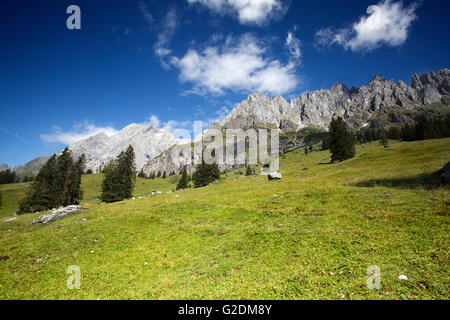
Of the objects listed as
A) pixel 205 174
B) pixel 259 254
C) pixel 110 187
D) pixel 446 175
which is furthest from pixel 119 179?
pixel 446 175

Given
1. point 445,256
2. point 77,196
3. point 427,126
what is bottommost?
point 77,196

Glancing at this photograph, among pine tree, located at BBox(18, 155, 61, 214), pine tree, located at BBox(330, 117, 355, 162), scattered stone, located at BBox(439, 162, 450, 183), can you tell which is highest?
pine tree, located at BBox(330, 117, 355, 162)

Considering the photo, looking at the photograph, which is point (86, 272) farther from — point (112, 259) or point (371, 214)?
point (371, 214)

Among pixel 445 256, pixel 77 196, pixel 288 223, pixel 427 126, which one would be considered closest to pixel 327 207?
pixel 288 223

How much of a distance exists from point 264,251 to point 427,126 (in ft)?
473

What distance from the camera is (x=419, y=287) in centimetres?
659

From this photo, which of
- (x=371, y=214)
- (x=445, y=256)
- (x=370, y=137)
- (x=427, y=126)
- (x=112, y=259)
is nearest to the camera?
(x=445, y=256)

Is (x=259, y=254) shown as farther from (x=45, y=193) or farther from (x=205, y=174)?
(x=45, y=193)

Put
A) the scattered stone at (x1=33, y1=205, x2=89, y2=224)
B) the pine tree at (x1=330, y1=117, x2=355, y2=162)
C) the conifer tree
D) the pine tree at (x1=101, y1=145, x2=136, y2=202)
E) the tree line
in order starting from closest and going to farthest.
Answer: the scattered stone at (x1=33, y1=205, x2=89, y2=224) < the pine tree at (x1=101, y1=145, x2=136, y2=202) < the tree line < the conifer tree < the pine tree at (x1=330, y1=117, x2=355, y2=162)

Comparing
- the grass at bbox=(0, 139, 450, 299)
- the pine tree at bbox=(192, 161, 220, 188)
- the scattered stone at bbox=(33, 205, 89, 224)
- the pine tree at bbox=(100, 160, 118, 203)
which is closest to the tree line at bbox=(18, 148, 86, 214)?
the pine tree at bbox=(100, 160, 118, 203)

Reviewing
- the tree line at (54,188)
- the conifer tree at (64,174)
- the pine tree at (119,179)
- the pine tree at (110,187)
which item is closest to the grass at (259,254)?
the pine tree at (110,187)

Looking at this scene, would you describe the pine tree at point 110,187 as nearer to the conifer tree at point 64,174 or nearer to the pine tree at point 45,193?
the conifer tree at point 64,174

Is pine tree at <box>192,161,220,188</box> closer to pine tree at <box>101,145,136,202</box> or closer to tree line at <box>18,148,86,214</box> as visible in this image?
pine tree at <box>101,145,136,202</box>

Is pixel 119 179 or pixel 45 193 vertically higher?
pixel 119 179
